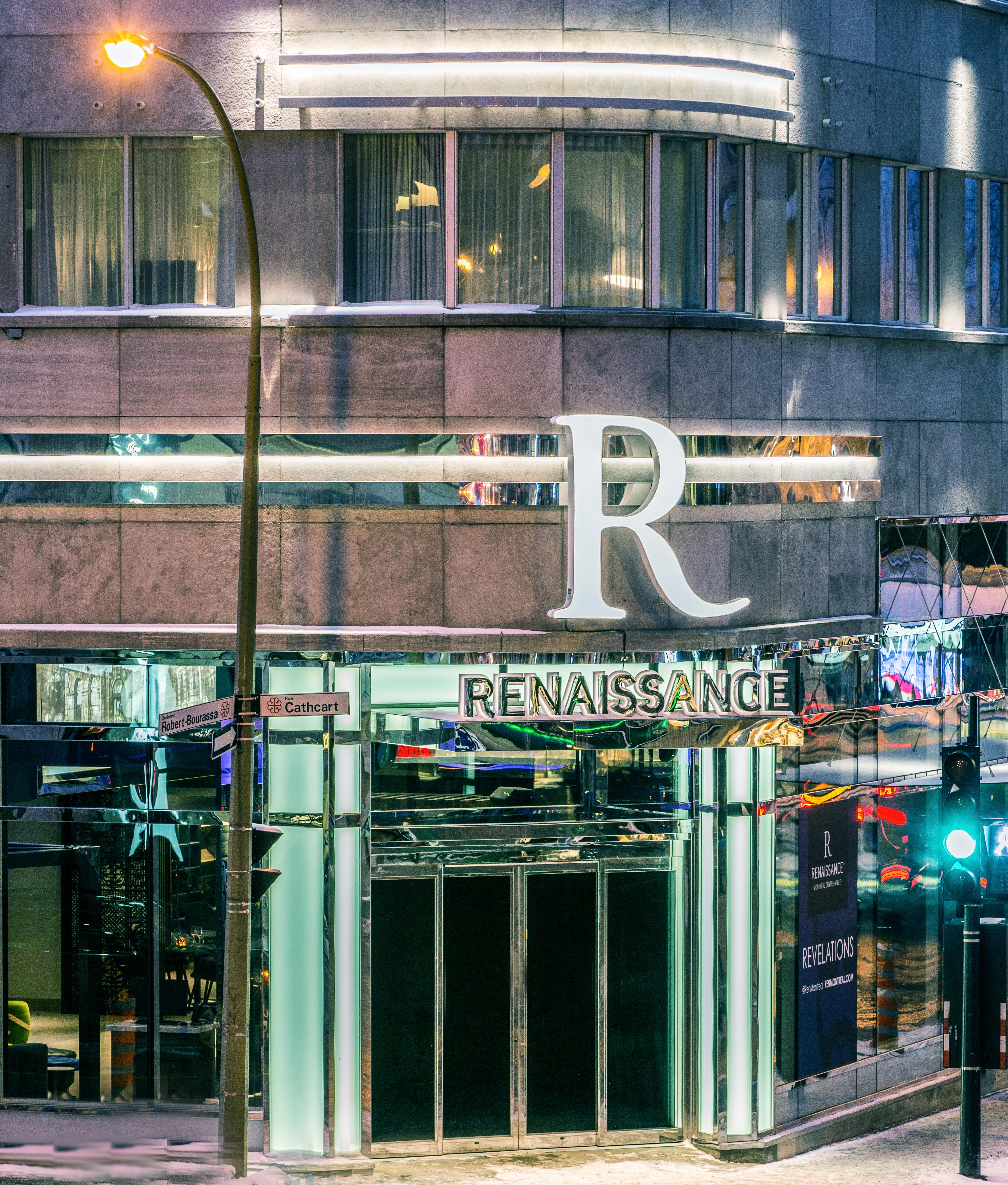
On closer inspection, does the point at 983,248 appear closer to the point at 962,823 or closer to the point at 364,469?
the point at 962,823

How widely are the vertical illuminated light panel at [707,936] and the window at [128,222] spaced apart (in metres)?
6.74

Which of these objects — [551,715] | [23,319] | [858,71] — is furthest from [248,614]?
[858,71]

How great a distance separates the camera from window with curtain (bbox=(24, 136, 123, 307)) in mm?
16594

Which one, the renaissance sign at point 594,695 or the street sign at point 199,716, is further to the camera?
the renaissance sign at point 594,695

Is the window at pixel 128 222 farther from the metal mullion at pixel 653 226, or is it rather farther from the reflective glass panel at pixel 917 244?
the reflective glass panel at pixel 917 244

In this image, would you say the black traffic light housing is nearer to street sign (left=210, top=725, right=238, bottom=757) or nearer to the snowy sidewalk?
the snowy sidewalk

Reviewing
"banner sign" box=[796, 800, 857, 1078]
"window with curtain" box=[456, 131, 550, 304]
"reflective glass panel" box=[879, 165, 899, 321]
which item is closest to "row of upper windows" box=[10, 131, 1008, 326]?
"window with curtain" box=[456, 131, 550, 304]

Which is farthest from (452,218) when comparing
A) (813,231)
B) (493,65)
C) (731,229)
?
(813,231)

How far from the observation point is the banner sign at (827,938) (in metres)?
17.3

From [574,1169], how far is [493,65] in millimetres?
10653

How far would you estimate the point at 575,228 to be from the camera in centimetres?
1620

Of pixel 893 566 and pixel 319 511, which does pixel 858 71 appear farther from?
pixel 319 511

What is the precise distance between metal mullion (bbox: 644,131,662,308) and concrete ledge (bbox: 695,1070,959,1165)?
8418mm

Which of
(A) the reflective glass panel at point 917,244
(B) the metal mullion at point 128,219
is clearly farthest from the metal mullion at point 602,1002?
(A) the reflective glass panel at point 917,244
